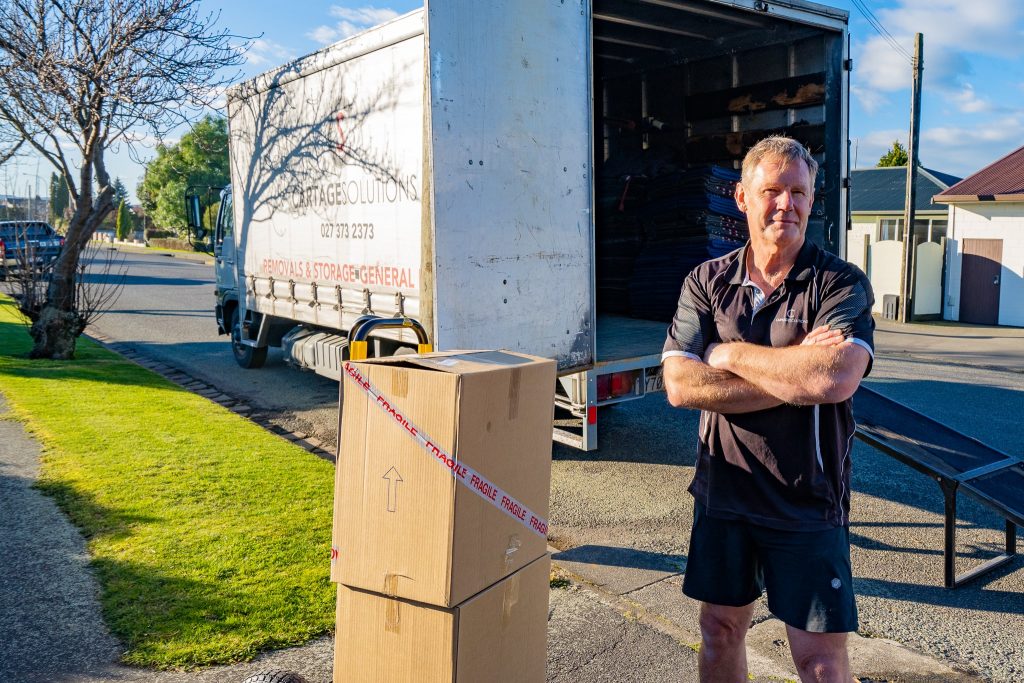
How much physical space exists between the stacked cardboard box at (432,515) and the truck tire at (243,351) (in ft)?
29.8

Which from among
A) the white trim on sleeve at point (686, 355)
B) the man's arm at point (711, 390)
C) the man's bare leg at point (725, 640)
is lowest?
the man's bare leg at point (725, 640)

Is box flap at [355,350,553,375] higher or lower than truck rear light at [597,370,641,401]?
higher

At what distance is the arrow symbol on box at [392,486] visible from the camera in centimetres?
243

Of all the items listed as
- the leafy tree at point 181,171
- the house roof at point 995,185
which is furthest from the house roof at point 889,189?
the leafy tree at point 181,171

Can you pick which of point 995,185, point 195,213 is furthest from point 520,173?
point 995,185

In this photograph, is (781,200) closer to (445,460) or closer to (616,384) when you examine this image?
(445,460)

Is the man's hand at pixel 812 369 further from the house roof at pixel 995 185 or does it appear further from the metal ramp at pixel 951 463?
the house roof at pixel 995 185

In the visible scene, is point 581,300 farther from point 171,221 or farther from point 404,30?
point 171,221

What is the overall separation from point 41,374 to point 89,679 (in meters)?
7.80

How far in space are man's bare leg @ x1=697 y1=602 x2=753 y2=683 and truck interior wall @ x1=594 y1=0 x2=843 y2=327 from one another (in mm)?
5104

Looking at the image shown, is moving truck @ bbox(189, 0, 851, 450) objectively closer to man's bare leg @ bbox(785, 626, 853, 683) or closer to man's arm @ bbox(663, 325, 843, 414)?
man's arm @ bbox(663, 325, 843, 414)

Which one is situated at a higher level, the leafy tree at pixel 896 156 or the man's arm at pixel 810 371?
the leafy tree at pixel 896 156

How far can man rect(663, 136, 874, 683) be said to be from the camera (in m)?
2.51

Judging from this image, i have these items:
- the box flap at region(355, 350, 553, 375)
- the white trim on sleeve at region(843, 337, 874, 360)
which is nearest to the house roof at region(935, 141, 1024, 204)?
the white trim on sleeve at region(843, 337, 874, 360)
